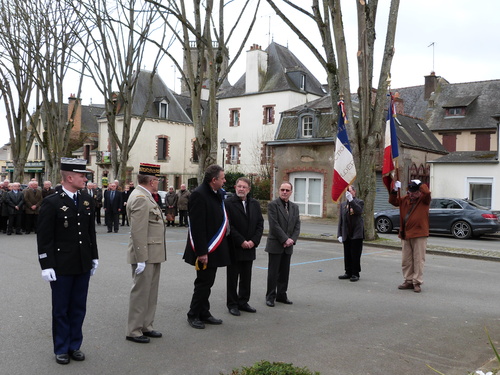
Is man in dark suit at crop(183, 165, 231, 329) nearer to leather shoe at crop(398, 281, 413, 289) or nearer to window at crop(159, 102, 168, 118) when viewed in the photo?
leather shoe at crop(398, 281, 413, 289)

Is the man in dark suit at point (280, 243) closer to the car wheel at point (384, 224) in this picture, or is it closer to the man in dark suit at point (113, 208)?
the man in dark suit at point (113, 208)

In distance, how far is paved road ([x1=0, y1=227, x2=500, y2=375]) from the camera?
17.3 feet

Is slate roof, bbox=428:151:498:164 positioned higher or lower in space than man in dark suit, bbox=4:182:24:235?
higher

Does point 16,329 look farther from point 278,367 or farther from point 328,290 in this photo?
point 328,290

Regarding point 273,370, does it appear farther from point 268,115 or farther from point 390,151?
point 268,115

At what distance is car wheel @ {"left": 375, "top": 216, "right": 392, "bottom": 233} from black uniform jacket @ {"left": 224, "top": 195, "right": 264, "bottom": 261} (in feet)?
51.6

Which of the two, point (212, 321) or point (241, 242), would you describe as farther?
point (241, 242)

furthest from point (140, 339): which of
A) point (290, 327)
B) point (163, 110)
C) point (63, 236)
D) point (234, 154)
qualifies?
point (163, 110)

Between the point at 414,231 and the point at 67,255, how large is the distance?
19.3 ft

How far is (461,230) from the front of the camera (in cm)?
2061

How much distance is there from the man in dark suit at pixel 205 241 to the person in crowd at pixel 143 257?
1.54ft

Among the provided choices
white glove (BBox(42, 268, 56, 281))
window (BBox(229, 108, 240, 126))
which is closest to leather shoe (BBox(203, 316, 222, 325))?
white glove (BBox(42, 268, 56, 281))

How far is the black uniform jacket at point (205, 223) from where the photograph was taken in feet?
21.0

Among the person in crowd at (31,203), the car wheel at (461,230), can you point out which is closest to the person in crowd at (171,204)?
the person in crowd at (31,203)
